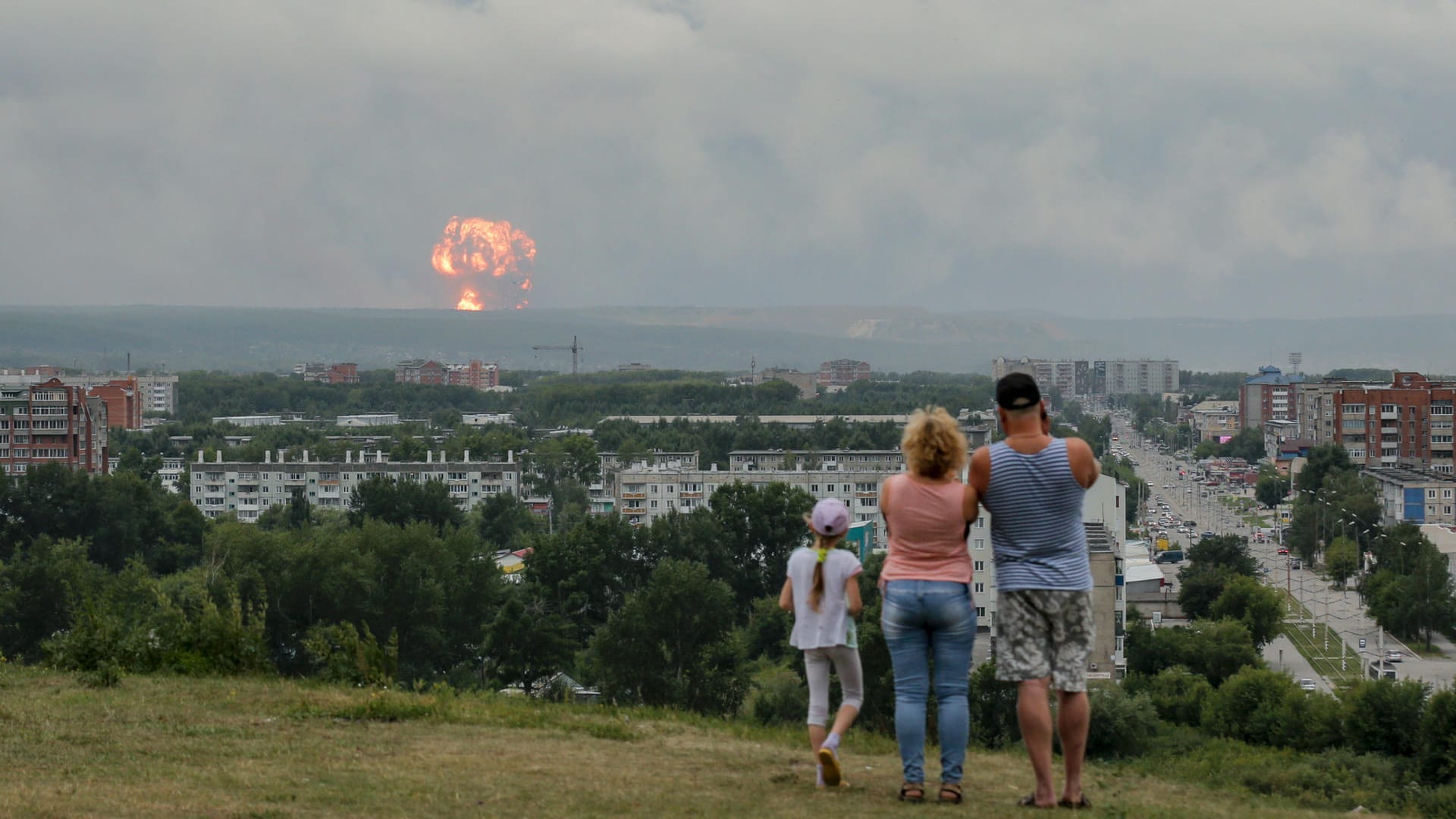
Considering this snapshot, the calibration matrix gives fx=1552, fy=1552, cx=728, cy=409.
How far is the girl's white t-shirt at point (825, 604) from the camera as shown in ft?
21.4

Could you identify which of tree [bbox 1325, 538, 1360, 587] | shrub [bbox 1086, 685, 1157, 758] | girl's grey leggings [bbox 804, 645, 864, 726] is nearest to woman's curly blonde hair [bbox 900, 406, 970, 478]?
girl's grey leggings [bbox 804, 645, 864, 726]

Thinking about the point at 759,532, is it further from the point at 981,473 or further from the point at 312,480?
the point at 981,473

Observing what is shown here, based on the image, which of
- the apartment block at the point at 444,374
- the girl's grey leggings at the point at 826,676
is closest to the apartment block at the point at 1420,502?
the girl's grey leggings at the point at 826,676

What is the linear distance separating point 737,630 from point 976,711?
15503 mm

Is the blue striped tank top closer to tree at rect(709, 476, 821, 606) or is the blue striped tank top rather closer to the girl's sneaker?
the girl's sneaker

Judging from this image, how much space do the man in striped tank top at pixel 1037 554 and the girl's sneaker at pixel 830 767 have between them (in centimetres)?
81

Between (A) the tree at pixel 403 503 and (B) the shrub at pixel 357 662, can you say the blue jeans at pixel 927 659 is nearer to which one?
(B) the shrub at pixel 357 662

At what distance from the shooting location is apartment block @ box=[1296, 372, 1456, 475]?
7219 cm

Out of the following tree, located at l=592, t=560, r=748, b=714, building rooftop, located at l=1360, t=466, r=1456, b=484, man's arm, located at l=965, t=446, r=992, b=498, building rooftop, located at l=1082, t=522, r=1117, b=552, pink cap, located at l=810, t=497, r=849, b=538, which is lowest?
tree, located at l=592, t=560, r=748, b=714

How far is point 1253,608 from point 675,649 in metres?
19.0

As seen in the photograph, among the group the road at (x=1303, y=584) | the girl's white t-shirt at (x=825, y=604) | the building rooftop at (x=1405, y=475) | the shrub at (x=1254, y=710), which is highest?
the girl's white t-shirt at (x=825, y=604)

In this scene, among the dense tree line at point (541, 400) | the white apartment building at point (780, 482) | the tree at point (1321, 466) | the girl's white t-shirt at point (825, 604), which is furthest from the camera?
the dense tree line at point (541, 400)

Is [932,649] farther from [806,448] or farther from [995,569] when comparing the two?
[806,448]

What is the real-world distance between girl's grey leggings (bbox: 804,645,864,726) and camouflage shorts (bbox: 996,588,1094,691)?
2.60 feet
